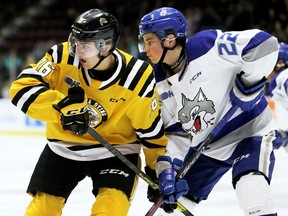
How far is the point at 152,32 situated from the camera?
287 centimetres

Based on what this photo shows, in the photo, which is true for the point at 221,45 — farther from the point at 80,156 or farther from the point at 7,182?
the point at 7,182

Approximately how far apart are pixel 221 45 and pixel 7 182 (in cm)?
247

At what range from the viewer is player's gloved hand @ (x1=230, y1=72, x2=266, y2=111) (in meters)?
2.87

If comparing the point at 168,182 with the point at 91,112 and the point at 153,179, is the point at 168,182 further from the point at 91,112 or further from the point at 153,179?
the point at 91,112

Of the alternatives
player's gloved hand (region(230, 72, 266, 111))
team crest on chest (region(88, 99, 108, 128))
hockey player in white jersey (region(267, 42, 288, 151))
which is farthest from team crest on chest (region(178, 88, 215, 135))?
hockey player in white jersey (region(267, 42, 288, 151))

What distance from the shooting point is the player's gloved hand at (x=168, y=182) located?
2.81 metres

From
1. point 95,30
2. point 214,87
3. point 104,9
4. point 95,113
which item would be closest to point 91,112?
point 95,113

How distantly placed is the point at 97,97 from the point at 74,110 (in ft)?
0.76

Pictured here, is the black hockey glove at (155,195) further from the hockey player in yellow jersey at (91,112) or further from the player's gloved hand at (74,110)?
the player's gloved hand at (74,110)

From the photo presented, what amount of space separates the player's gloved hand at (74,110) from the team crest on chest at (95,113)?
143 millimetres

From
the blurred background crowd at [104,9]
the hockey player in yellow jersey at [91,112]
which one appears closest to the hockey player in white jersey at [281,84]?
the hockey player in yellow jersey at [91,112]

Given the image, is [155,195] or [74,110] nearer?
[74,110]

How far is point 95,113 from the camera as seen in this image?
2.74m

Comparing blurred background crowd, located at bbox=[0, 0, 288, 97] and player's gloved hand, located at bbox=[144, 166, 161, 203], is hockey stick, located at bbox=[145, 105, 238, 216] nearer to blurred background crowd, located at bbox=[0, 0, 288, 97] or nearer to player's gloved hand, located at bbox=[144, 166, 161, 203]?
player's gloved hand, located at bbox=[144, 166, 161, 203]
